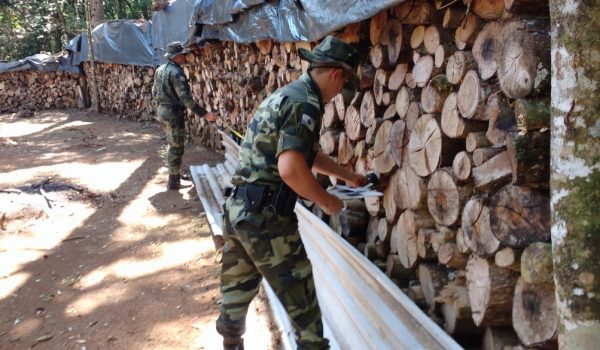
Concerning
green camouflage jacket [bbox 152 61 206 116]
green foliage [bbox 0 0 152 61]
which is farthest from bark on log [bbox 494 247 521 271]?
green foliage [bbox 0 0 152 61]

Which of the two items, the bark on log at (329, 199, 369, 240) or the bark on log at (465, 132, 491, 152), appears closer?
the bark on log at (465, 132, 491, 152)

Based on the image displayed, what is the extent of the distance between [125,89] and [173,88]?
8406 millimetres

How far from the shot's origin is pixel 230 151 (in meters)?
6.73

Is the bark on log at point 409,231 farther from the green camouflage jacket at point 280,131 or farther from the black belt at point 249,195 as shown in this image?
the black belt at point 249,195

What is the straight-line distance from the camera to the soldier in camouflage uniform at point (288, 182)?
212 centimetres

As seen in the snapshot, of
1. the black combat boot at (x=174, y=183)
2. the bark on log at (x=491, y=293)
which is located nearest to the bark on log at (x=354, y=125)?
the bark on log at (x=491, y=293)

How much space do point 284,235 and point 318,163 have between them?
48 cm

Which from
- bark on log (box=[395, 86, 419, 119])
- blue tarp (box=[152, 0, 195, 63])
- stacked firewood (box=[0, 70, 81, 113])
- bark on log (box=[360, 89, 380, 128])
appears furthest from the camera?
stacked firewood (box=[0, 70, 81, 113])

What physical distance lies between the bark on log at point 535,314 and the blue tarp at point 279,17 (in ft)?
4.35

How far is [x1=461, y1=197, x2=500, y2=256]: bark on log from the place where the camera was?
1.90 metres

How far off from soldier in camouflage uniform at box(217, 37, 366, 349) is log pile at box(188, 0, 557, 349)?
19.2 inches

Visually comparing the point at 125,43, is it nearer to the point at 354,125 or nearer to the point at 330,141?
the point at 330,141

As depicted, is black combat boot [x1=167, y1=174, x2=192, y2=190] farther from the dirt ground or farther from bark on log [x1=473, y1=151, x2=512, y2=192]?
bark on log [x1=473, y1=151, x2=512, y2=192]

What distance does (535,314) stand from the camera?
1.71 meters
